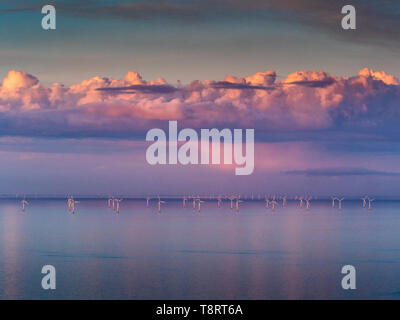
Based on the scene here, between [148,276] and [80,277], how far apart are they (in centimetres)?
1015

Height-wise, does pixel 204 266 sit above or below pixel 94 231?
below

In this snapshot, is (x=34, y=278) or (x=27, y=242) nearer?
(x=34, y=278)

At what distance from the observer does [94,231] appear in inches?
6964

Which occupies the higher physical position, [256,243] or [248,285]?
[256,243]

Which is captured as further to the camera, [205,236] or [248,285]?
[205,236]

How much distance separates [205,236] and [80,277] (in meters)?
72.5
